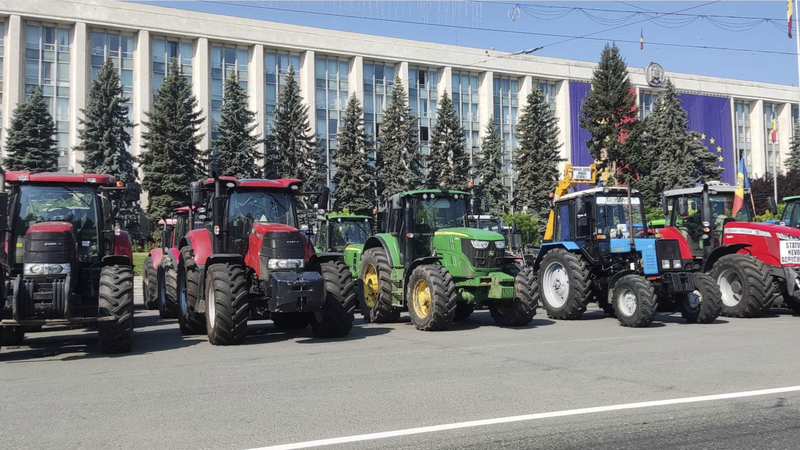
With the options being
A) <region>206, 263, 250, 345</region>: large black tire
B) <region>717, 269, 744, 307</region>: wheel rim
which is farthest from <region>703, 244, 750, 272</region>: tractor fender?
<region>206, 263, 250, 345</region>: large black tire

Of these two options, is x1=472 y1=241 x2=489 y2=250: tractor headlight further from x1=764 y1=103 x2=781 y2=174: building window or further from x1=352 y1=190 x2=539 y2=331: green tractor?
x1=764 y1=103 x2=781 y2=174: building window

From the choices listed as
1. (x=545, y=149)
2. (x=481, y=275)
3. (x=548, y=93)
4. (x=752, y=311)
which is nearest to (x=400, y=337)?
(x=481, y=275)

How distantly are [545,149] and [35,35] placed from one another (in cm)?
3732

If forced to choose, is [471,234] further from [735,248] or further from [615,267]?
[735,248]

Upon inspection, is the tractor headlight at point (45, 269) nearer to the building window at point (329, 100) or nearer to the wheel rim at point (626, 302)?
the wheel rim at point (626, 302)

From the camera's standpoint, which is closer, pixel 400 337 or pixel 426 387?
pixel 426 387

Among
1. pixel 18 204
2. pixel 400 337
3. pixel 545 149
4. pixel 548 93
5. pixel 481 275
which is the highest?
pixel 548 93

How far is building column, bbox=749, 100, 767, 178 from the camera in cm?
8200

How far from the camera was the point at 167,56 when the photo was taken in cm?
5341

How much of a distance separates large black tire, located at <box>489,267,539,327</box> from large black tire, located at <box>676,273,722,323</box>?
3.16 metres

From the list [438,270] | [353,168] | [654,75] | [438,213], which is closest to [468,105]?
[654,75]

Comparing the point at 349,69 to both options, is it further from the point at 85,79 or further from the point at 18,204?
the point at 18,204

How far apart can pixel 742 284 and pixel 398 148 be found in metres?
35.5

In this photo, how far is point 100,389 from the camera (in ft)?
24.9
